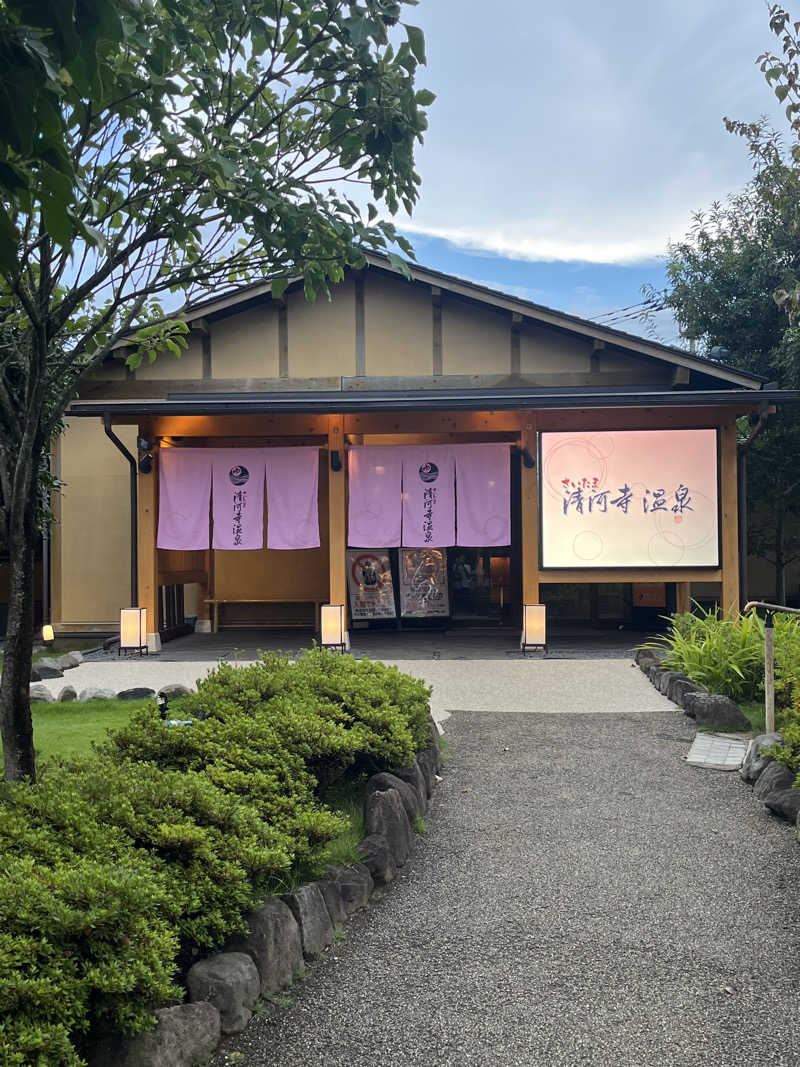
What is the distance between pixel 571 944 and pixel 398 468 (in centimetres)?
951

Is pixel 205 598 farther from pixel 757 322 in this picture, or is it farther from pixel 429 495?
pixel 757 322

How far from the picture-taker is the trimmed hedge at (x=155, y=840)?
221 centimetres

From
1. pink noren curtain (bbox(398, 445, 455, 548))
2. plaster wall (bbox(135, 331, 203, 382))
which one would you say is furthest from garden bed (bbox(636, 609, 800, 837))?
plaster wall (bbox(135, 331, 203, 382))

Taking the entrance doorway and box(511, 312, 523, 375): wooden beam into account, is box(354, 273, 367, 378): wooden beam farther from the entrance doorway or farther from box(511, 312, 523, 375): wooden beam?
the entrance doorway

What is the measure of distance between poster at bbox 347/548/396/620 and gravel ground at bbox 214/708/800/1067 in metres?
9.05

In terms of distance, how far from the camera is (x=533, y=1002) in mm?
2988

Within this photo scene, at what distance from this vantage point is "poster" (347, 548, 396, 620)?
14.8 meters

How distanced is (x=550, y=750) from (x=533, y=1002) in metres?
3.77

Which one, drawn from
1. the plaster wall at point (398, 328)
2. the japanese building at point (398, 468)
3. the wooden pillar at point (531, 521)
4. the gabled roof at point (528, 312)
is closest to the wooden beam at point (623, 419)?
the japanese building at point (398, 468)

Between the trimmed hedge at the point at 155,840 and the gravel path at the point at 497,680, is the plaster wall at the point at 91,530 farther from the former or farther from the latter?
the trimmed hedge at the point at 155,840

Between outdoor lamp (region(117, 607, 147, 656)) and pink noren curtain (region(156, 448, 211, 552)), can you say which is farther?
pink noren curtain (region(156, 448, 211, 552))

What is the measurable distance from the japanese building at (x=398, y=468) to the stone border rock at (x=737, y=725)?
262cm

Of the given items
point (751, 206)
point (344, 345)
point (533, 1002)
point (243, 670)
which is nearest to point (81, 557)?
point (344, 345)

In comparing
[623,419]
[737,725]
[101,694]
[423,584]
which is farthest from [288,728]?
[423,584]
